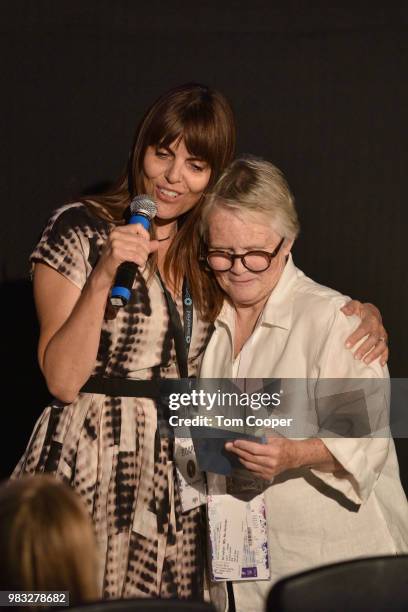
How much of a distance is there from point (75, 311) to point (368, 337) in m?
0.74

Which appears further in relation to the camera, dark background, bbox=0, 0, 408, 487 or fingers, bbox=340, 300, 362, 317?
dark background, bbox=0, 0, 408, 487

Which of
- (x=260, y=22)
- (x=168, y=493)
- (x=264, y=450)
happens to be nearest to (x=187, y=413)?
(x=168, y=493)

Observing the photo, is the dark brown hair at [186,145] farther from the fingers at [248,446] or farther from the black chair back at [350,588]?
the black chair back at [350,588]

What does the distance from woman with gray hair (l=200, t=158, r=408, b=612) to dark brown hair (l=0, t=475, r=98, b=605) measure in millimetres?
1052

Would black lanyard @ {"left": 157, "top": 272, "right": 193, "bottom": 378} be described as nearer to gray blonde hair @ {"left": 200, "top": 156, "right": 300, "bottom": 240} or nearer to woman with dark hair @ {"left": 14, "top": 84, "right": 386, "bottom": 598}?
woman with dark hair @ {"left": 14, "top": 84, "right": 386, "bottom": 598}

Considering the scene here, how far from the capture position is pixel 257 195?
8.52 ft

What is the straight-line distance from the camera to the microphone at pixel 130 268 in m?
2.24

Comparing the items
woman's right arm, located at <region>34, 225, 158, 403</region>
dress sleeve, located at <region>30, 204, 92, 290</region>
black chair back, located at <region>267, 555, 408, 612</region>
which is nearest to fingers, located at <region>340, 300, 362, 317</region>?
woman's right arm, located at <region>34, 225, 158, 403</region>

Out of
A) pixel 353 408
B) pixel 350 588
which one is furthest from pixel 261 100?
pixel 350 588

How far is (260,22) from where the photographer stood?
11.9 feet

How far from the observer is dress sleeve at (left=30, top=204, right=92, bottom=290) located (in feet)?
8.43

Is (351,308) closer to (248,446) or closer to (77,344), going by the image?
(248,446)

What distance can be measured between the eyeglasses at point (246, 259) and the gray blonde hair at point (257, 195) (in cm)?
6

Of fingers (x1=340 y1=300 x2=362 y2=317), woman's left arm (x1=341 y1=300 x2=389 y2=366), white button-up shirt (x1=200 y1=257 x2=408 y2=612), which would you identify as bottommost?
white button-up shirt (x1=200 y1=257 x2=408 y2=612)
